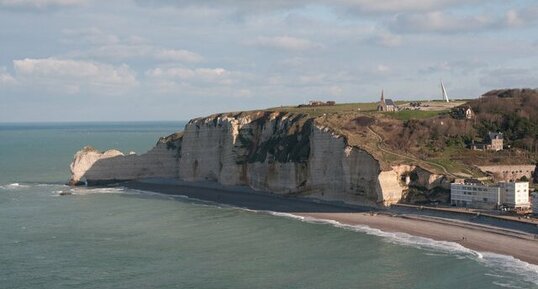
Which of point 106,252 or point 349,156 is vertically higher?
point 349,156

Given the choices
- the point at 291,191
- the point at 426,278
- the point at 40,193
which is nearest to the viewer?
the point at 426,278

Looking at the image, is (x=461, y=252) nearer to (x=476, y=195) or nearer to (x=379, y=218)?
(x=379, y=218)

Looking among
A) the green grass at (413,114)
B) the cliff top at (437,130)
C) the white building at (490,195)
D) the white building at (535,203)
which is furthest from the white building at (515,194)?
the green grass at (413,114)

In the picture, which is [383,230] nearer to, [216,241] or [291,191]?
[216,241]

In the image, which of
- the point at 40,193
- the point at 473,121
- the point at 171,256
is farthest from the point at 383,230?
the point at 40,193

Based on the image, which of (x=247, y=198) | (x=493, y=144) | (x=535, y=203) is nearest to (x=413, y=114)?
(x=493, y=144)

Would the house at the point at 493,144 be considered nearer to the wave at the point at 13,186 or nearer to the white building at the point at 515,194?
the white building at the point at 515,194
